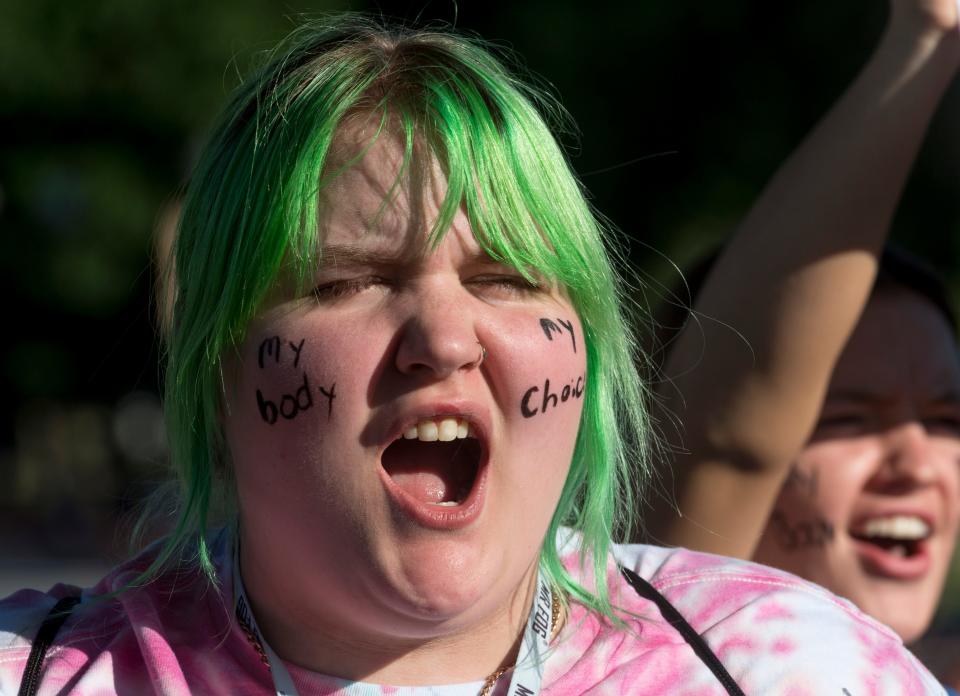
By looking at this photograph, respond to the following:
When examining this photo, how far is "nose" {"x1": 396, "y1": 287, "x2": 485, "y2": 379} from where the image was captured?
169cm

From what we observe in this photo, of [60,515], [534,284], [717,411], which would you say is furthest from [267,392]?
[60,515]

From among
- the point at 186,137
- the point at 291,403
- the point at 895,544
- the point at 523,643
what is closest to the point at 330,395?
the point at 291,403

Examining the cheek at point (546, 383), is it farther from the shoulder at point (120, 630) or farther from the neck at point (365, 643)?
the shoulder at point (120, 630)

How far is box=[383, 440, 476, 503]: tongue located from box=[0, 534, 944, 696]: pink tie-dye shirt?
0.26 metres

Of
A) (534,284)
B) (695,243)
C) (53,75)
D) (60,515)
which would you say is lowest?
(60,515)

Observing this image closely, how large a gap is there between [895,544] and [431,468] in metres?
1.42

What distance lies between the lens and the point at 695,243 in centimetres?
890

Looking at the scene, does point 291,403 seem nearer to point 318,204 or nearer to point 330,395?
point 330,395

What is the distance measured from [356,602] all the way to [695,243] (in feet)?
24.3

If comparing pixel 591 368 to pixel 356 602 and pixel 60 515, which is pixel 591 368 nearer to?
pixel 356 602

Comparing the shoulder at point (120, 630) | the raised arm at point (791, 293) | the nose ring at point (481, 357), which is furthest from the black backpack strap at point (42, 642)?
the raised arm at point (791, 293)

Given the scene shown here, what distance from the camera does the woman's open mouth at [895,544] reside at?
2.81m

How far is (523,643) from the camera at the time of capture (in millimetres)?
1896

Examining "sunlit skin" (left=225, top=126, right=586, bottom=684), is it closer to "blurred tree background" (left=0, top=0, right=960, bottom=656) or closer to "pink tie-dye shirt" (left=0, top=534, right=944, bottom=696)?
Result: "pink tie-dye shirt" (left=0, top=534, right=944, bottom=696)
